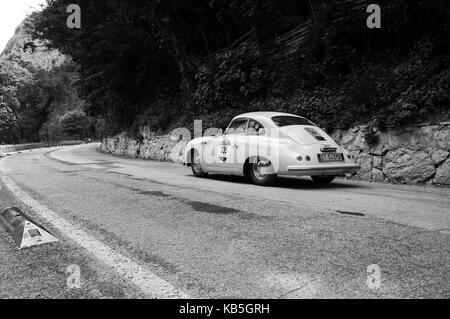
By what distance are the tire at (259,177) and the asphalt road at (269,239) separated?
104 centimetres

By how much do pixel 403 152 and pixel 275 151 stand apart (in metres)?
3.04

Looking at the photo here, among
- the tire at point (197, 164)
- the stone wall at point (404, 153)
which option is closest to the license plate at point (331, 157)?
the stone wall at point (404, 153)

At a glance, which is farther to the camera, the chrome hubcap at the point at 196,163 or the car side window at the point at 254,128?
the chrome hubcap at the point at 196,163

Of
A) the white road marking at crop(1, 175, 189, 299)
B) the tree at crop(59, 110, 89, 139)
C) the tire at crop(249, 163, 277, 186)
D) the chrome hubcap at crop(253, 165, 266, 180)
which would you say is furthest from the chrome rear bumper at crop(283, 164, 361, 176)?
the tree at crop(59, 110, 89, 139)

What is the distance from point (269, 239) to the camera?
3.67 meters

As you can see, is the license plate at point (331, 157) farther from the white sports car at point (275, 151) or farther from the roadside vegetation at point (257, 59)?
the roadside vegetation at point (257, 59)

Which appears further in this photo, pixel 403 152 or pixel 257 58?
pixel 257 58

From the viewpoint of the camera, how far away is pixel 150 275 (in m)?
2.79

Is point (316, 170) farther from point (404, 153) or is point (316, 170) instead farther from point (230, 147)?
point (404, 153)

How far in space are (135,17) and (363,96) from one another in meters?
13.9

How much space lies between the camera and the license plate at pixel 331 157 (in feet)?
24.7

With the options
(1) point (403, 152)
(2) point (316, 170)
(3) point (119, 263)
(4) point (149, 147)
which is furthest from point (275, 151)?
(4) point (149, 147)

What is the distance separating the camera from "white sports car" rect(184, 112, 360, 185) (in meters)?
7.46
